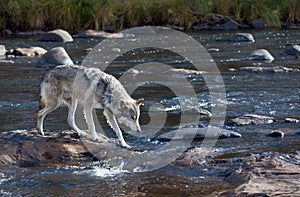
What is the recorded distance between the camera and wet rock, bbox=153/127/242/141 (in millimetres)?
8828

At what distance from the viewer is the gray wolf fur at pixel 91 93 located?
8.12 metres

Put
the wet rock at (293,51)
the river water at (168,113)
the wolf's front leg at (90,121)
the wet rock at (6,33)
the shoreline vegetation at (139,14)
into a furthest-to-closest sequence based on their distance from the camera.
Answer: the shoreline vegetation at (139,14) < the wet rock at (6,33) < the wet rock at (293,51) < the wolf's front leg at (90,121) < the river water at (168,113)

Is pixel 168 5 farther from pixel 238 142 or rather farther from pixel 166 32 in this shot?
pixel 238 142

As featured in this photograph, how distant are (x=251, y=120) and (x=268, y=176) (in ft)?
11.2

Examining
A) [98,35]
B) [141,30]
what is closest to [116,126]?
[98,35]

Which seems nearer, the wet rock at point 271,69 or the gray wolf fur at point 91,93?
the gray wolf fur at point 91,93

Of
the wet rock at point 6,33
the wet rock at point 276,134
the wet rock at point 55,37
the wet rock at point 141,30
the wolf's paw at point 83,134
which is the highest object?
the wet rock at point 276,134

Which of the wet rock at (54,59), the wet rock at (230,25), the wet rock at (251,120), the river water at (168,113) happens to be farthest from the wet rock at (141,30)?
the wet rock at (251,120)

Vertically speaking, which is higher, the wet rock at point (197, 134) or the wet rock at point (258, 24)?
the wet rock at point (258, 24)

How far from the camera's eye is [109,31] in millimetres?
25750

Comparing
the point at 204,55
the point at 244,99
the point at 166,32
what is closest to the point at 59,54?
the point at 204,55

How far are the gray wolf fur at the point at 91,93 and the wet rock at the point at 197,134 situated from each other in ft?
2.47

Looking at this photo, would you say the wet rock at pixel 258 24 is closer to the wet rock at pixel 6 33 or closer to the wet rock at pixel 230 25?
the wet rock at pixel 230 25

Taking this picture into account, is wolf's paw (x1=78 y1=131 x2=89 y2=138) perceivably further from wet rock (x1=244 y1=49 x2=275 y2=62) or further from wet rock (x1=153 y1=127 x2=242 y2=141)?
wet rock (x1=244 y1=49 x2=275 y2=62)
